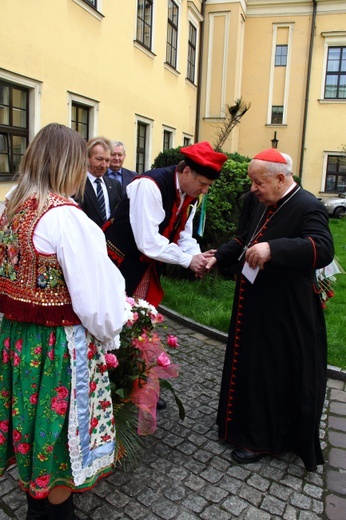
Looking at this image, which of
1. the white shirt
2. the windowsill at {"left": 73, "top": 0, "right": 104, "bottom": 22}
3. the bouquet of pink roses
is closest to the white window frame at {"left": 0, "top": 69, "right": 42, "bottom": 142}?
the windowsill at {"left": 73, "top": 0, "right": 104, "bottom": 22}

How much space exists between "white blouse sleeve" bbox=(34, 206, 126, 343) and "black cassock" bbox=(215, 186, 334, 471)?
110cm

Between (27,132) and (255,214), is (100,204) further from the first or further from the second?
(27,132)

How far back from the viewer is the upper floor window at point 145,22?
1203 centimetres

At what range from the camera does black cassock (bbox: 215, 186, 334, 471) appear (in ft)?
8.66

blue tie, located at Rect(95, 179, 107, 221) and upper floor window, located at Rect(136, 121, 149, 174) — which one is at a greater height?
upper floor window, located at Rect(136, 121, 149, 174)

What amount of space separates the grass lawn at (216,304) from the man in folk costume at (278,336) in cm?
180

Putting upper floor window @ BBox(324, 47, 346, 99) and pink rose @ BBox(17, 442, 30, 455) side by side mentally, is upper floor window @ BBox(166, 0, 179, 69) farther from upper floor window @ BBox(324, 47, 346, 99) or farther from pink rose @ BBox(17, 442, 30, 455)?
pink rose @ BBox(17, 442, 30, 455)

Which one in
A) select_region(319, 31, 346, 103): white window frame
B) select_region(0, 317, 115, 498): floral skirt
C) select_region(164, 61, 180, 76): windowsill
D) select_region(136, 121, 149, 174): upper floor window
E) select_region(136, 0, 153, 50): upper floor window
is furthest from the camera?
select_region(319, 31, 346, 103): white window frame

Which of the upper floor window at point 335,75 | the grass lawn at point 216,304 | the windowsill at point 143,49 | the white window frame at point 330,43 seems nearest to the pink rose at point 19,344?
the grass lawn at point 216,304

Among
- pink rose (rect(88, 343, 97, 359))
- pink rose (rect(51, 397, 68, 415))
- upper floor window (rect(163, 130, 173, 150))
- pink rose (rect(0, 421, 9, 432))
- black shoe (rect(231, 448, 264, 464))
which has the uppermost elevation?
upper floor window (rect(163, 130, 173, 150))

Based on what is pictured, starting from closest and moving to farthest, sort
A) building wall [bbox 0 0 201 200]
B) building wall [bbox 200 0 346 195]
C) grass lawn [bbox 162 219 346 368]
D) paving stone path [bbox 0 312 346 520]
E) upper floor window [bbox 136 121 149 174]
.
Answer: paving stone path [bbox 0 312 346 520]
grass lawn [bbox 162 219 346 368]
building wall [bbox 0 0 201 200]
upper floor window [bbox 136 121 149 174]
building wall [bbox 200 0 346 195]

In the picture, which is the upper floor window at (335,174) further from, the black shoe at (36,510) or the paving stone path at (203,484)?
the black shoe at (36,510)

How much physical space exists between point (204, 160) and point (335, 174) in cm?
1985

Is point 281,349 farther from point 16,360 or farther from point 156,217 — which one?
point 16,360
